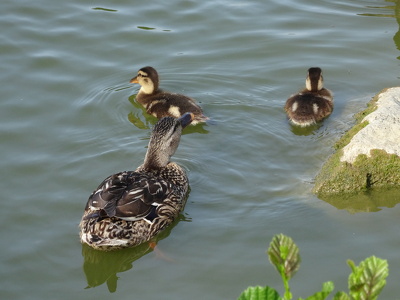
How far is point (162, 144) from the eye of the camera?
5.52m

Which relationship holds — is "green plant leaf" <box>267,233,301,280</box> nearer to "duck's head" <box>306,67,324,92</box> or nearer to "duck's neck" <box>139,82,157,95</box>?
"duck's head" <box>306,67,324,92</box>

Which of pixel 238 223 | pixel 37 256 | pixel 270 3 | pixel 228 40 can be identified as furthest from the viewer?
pixel 270 3

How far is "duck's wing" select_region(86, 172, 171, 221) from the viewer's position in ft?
14.9

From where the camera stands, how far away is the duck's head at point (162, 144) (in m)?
5.50

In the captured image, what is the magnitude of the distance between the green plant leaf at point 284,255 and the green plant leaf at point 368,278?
13 centimetres

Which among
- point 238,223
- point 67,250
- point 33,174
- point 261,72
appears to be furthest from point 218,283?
point 261,72

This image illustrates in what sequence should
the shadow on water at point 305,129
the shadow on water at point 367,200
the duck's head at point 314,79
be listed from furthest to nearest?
the duck's head at point 314,79 → the shadow on water at point 305,129 → the shadow on water at point 367,200

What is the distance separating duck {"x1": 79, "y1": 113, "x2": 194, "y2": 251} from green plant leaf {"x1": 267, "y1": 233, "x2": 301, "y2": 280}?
3.12m

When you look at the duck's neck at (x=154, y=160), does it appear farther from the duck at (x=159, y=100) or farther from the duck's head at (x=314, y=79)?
the duck's head at (x=314, y=79)

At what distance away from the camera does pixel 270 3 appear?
355 inches

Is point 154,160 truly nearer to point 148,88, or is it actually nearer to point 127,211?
point 127,211

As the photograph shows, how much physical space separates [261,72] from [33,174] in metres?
2.97

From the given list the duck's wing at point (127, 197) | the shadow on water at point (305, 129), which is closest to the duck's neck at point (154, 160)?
the duck's wing at point (127, 197)

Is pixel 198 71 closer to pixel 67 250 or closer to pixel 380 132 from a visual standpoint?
pixel 380 132
